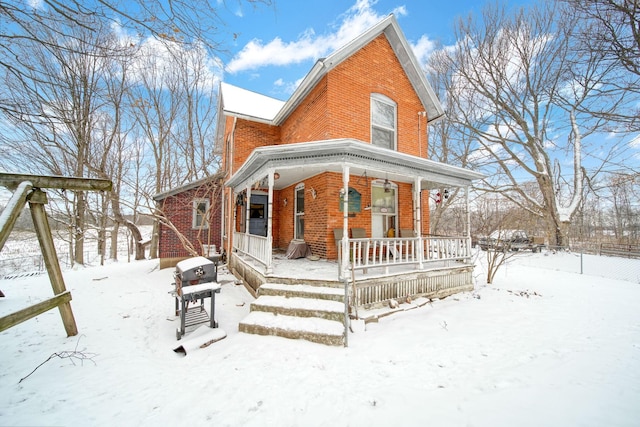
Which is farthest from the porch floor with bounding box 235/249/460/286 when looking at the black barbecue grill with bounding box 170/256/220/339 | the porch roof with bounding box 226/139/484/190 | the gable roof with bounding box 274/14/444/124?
the gable roof with bounding box 274/14/444/124

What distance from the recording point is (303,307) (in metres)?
4.49

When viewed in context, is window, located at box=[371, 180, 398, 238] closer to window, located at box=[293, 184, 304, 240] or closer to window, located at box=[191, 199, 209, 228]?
window, located at box=[293, 184, 304, 240]

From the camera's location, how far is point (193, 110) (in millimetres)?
14609

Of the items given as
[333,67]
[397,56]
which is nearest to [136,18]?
[333,67]

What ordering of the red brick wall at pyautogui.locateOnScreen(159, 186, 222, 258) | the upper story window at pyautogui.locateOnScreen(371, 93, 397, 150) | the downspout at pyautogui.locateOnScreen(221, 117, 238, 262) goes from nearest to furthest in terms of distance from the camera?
1. the upper story window at pyautogui.locateOnScreen(371, 93, 397, 150)
2. the downspout at pyautogui.locateOnScreen(221, 117, 238, 262)
3. the red brick wall at pyautogui.locateOnScreen(159, 186, 222, 258)

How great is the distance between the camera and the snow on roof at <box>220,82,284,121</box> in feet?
32.8

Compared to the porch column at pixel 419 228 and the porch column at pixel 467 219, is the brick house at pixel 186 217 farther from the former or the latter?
the porch column at pixel 467 219

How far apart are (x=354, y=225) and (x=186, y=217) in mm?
7865

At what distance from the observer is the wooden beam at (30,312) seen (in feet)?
8.93

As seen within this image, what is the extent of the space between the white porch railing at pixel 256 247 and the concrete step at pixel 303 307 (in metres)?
1.02

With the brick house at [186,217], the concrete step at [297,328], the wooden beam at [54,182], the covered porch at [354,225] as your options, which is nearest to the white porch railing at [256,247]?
the covered porch at [354,225]

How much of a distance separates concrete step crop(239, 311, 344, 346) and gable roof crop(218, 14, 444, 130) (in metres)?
7.10

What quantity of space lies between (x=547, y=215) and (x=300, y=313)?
19.3 m

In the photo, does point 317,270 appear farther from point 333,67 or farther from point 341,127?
point 333,67
